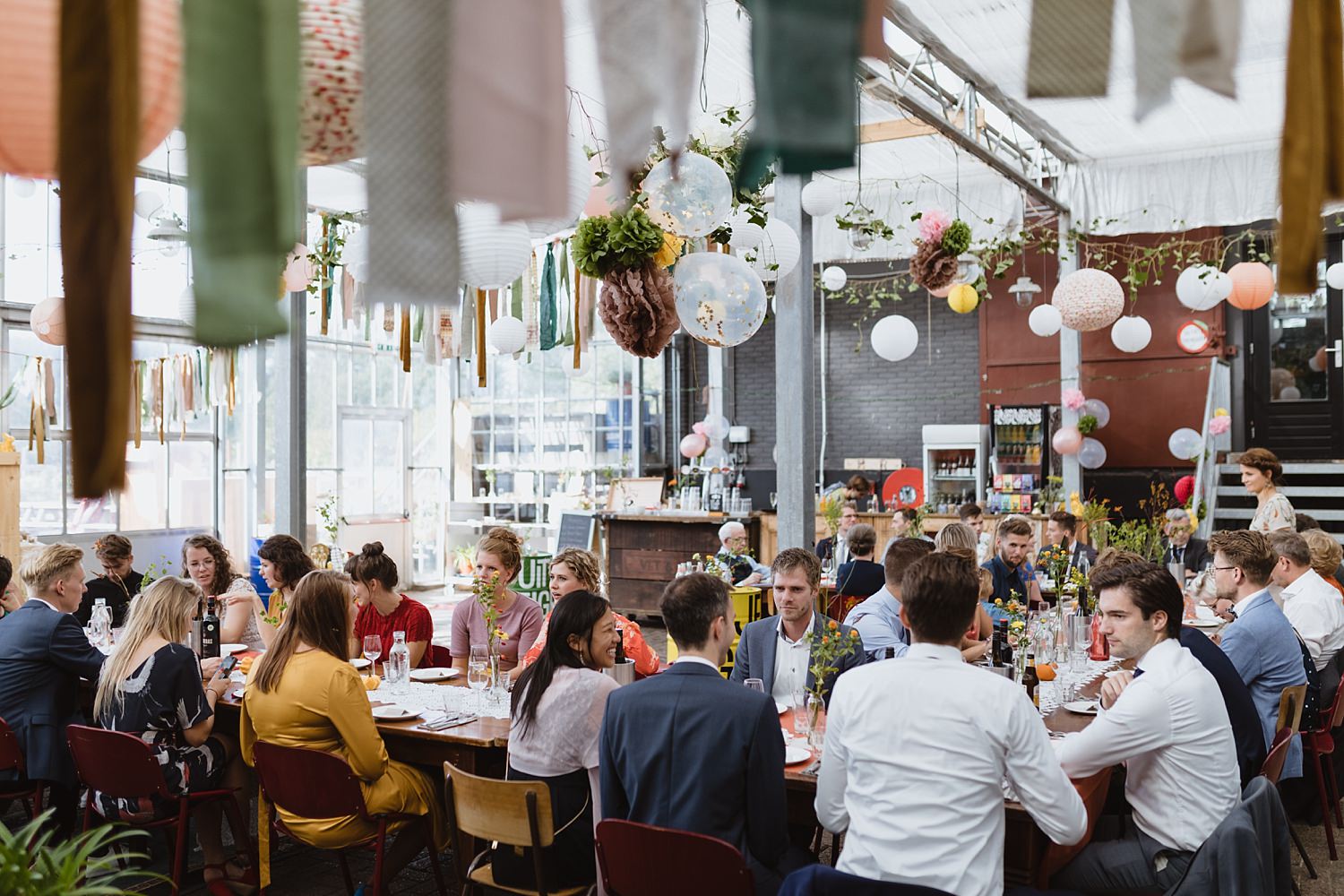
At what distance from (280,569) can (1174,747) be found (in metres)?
4.07

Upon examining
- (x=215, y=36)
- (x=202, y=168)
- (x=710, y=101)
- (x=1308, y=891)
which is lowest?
(x=1308, y=891)

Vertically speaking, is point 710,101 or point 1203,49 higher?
point 710,101

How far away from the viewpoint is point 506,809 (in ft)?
10.1

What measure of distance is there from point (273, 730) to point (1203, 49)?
3539mm

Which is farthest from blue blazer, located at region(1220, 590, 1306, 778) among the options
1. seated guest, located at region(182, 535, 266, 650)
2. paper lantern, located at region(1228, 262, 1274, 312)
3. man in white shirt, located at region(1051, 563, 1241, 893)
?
paper lantern, located at region(1228, 262, 1274, 312)

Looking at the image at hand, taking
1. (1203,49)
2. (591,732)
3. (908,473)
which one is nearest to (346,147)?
(1203,49)

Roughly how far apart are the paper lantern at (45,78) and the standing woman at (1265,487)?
761cm

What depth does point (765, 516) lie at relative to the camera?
1172 centimetres

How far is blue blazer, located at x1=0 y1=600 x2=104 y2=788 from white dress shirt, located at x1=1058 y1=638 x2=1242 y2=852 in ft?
12.2

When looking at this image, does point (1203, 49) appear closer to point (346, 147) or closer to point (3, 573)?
point (346, 147)

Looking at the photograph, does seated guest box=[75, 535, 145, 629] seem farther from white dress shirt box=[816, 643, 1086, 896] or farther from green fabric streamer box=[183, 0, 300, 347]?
green fabric streamer box=[183, 0, 300, 347]

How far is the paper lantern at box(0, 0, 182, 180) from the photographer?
985mm

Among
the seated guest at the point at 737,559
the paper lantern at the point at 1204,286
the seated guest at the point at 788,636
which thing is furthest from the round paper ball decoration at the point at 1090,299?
the seated guest at the point at 788,636

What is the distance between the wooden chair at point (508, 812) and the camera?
120 inches
